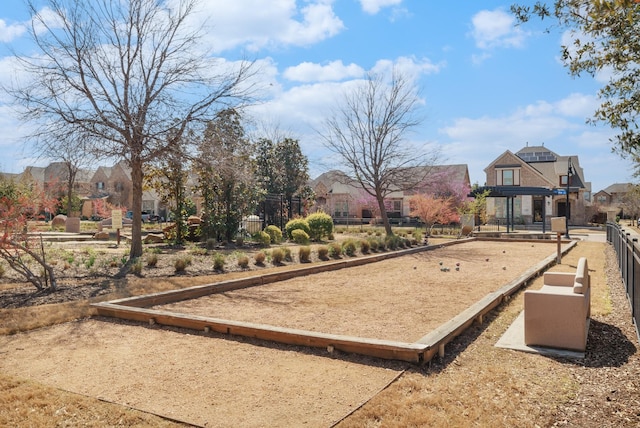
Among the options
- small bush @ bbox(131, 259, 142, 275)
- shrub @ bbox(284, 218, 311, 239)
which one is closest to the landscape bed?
small bush @ bbox(131, 259, 142, 275)

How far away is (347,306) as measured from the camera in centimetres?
793

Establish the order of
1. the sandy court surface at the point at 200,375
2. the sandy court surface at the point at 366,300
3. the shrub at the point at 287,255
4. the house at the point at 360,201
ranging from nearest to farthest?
the sandy court surface at the point at 200,375, the sandy court surface at the point at 366,300, the shrub at the point at 287,255, the house at the point at 360,201

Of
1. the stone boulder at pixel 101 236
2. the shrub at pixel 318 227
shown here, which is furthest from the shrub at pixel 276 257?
the stone boulder at pixel 101 236

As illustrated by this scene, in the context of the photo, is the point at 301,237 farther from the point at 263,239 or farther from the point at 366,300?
the point at 366,300

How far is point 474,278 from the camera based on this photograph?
11.2 metres

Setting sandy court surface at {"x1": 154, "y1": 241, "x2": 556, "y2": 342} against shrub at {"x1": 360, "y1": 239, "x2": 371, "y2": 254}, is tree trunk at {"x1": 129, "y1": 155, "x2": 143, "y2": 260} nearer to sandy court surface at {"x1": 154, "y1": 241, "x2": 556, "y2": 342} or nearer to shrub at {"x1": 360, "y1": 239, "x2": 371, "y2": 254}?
sandy court surface at {"x1": 154, "y1": 241, "x2": 556, "y2": 342}

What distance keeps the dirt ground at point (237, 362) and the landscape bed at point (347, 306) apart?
5cm

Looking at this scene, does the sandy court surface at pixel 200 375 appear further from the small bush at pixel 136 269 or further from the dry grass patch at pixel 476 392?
the small bush at pixel 136 269

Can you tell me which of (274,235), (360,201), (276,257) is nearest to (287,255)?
(276,257)

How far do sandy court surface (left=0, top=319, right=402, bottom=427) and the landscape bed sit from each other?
278 mm

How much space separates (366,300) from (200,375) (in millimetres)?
4406

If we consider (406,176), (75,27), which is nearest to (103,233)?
(75,27)

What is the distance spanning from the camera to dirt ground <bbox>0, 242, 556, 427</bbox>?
12.5ft

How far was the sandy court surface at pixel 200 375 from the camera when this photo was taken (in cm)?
373
